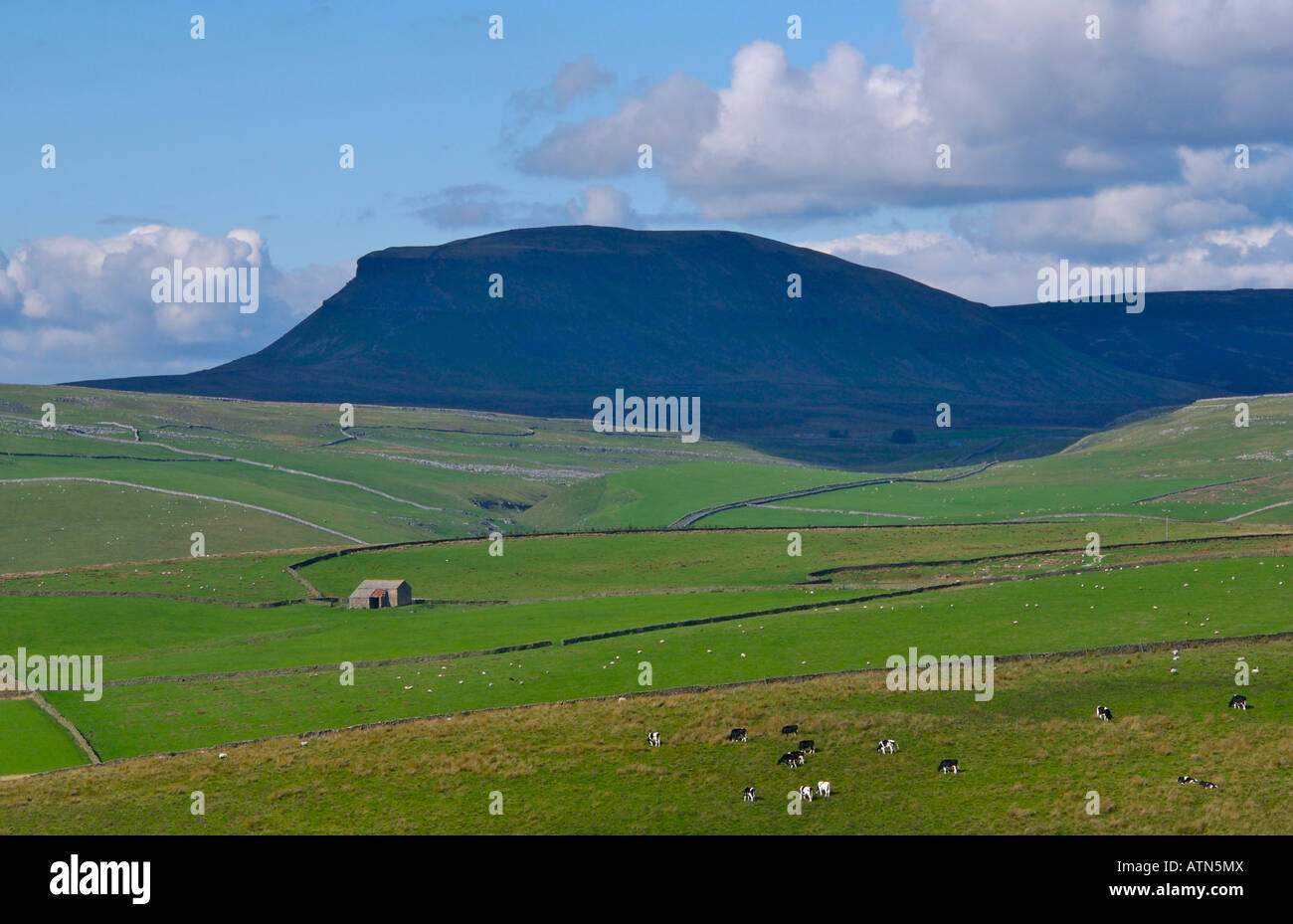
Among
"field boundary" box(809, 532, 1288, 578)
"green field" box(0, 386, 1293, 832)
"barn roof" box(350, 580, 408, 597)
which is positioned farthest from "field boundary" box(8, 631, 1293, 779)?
"barn roof" box(350, 580, 408, 597)

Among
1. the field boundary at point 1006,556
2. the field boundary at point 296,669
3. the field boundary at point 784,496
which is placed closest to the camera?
the field boundary at point 296,669

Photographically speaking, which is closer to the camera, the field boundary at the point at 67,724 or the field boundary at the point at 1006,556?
the field boundary at the point at 67,724

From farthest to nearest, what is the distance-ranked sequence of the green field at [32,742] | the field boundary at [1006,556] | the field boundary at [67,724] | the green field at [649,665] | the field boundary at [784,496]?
the field boundary at [784,496] < the field boundary at [1006,556] < the field boundary at [67,724] < the green field at [32,742] < the green field at [649,665]

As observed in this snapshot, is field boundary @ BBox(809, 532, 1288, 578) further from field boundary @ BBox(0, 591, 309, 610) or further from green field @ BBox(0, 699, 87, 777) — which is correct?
green field @ BBox(0, 699, 87, 777)

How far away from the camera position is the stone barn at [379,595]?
305ft

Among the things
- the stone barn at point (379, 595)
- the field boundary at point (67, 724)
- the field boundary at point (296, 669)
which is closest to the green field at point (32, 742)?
the field boundary at point (67, 724)

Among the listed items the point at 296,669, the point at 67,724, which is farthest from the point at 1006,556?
the point at 67,724

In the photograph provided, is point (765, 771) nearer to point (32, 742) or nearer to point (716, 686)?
point (716, 686)

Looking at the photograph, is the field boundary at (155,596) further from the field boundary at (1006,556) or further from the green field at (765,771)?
the green field at (765,771)

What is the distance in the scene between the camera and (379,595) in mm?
93375

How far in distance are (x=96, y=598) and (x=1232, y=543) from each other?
78.1 metres

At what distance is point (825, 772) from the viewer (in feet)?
149
